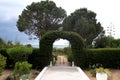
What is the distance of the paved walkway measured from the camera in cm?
2014

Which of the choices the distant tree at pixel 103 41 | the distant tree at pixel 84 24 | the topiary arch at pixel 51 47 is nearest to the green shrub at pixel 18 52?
the topiary arch at pixel 51 47

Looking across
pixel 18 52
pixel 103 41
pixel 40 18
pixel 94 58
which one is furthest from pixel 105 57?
pixel 40 18

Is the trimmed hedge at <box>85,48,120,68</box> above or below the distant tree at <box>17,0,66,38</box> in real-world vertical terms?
below

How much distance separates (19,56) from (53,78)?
321 centimetres

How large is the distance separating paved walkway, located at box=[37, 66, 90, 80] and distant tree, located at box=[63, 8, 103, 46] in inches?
879

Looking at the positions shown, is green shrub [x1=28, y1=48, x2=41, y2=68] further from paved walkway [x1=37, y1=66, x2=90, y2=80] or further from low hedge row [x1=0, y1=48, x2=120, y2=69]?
paved walkway [x1=37, y1=66, x2=90, y2=80]

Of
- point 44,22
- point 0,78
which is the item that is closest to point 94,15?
point 44,22

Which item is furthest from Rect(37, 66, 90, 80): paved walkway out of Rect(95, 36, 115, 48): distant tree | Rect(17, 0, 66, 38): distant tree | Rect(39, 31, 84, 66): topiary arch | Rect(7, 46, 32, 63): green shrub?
Rect(17, 0, 66, 38): distant tree

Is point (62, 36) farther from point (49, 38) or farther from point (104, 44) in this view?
point (104, 44)

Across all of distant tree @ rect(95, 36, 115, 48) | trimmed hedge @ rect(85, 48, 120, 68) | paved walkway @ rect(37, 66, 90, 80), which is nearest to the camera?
paved walkway @ rect(37, 66, 90, 80)

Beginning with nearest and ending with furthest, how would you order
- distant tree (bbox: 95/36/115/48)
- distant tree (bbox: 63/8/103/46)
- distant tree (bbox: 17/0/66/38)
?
1. distant tree (bbox: 95/36/115/48)
2. distant tree (bbox: 63/8/103/46)
3. distant tree (bbox: 17/0/66/38)

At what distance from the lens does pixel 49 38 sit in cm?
2525

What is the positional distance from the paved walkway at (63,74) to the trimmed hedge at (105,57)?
174 centimetres

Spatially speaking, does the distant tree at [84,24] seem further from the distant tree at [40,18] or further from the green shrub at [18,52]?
the green shrub at [18,52]
